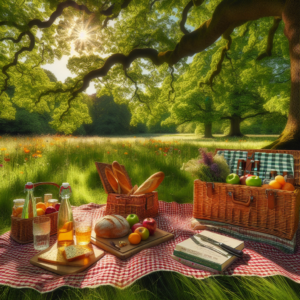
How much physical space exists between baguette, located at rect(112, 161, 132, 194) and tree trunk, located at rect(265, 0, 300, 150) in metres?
3.51

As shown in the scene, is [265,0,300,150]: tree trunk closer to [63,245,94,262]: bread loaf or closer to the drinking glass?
[63,245,94,262]: bread loaf

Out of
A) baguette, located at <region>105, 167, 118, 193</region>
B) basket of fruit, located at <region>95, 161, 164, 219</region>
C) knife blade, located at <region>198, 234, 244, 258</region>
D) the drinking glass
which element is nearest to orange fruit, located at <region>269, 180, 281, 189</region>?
knife blade, located at <region>198, 234, 244, 258</region>

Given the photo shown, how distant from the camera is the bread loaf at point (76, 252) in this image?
1591mm

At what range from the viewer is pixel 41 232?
183 cm

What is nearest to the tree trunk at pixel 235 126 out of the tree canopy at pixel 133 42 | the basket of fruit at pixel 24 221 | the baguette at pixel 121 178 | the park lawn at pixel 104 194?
the tree canopy at pixel 133 42

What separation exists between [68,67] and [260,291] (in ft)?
29.4

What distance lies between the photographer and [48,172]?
418cm

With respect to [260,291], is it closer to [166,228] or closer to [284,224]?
[284,224]

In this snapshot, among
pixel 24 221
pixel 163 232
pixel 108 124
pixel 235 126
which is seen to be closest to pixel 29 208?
pixel 24 221

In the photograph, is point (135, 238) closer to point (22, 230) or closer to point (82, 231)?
point (82, 231)

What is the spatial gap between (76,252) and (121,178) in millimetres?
1207

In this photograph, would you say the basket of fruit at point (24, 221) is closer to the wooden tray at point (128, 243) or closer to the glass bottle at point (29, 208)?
the glass bottle at point (29, 208)

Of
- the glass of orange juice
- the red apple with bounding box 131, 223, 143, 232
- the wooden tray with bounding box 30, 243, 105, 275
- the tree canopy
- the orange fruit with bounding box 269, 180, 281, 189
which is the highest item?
the tree canopy

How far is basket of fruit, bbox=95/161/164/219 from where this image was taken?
2562mm
